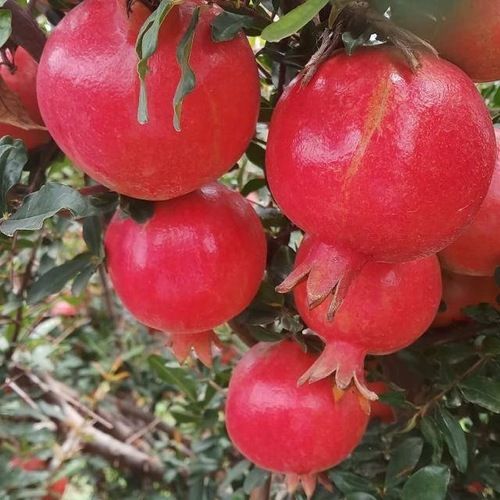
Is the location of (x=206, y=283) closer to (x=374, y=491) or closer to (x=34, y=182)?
(x=34, y=182)

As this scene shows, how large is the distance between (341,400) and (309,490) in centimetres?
14

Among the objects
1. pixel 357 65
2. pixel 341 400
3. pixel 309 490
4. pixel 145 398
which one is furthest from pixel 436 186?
pixel 145 398

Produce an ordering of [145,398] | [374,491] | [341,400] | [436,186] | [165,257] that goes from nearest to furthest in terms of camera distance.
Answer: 1. [436,186]
2. [165,257]
3. [341,400]
4. [374,491]
5. [145,398]

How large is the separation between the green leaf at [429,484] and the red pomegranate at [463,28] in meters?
0.44

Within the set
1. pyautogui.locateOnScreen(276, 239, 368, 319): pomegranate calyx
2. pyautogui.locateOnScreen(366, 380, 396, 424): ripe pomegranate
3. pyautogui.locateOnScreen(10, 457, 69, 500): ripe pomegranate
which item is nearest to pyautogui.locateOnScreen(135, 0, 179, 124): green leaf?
pyautogui.locateOnScreen(276, 239, 368, 319): pomegranate calyx

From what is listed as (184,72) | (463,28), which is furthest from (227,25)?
(463,28)

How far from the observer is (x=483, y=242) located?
68 centimetres

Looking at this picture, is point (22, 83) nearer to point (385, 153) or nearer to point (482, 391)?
point (385, 153)

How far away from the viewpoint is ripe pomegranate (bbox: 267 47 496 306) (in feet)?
1.45

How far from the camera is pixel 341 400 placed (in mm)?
738

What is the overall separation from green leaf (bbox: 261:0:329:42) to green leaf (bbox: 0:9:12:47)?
10.4 inches

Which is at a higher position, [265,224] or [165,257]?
[165,257]

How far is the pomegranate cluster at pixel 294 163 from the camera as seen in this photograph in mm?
445

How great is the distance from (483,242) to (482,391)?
0.19 metres
